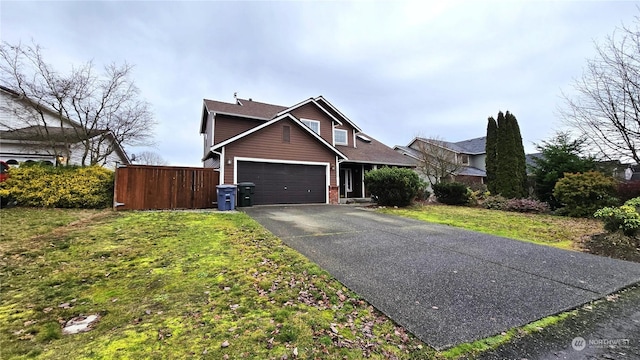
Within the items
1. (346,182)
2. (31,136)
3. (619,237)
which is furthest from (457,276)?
(31,136)

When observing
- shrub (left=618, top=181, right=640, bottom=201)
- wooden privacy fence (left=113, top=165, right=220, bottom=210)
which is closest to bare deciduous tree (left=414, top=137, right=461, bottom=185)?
shrub (left=618, top=181, right=640, bottom=201)

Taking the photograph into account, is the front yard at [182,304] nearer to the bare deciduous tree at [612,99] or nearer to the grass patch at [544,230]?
the grass patch at [544,230]

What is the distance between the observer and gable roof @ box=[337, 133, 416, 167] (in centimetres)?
1875

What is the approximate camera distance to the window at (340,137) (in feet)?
66.6

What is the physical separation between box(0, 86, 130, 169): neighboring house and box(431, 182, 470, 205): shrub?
19.8 m

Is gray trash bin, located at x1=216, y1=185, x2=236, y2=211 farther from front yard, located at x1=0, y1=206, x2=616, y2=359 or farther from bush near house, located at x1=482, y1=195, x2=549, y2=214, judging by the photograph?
bush near house, located at x1=482, y1=195, x2=549, y2=214

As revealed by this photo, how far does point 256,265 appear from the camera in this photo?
4.34 m

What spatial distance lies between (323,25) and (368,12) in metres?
2.26

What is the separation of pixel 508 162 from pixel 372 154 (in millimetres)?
8934

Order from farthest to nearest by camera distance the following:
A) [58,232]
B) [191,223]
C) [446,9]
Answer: [446,9], [191,223], [58,232]

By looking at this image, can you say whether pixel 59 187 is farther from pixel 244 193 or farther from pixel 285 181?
pixel 285 181

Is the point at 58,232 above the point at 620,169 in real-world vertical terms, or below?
below

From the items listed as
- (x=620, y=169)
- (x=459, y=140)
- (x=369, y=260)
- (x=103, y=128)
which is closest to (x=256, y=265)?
(x=369, y=260)

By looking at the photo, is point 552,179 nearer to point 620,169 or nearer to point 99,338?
point 620,169
